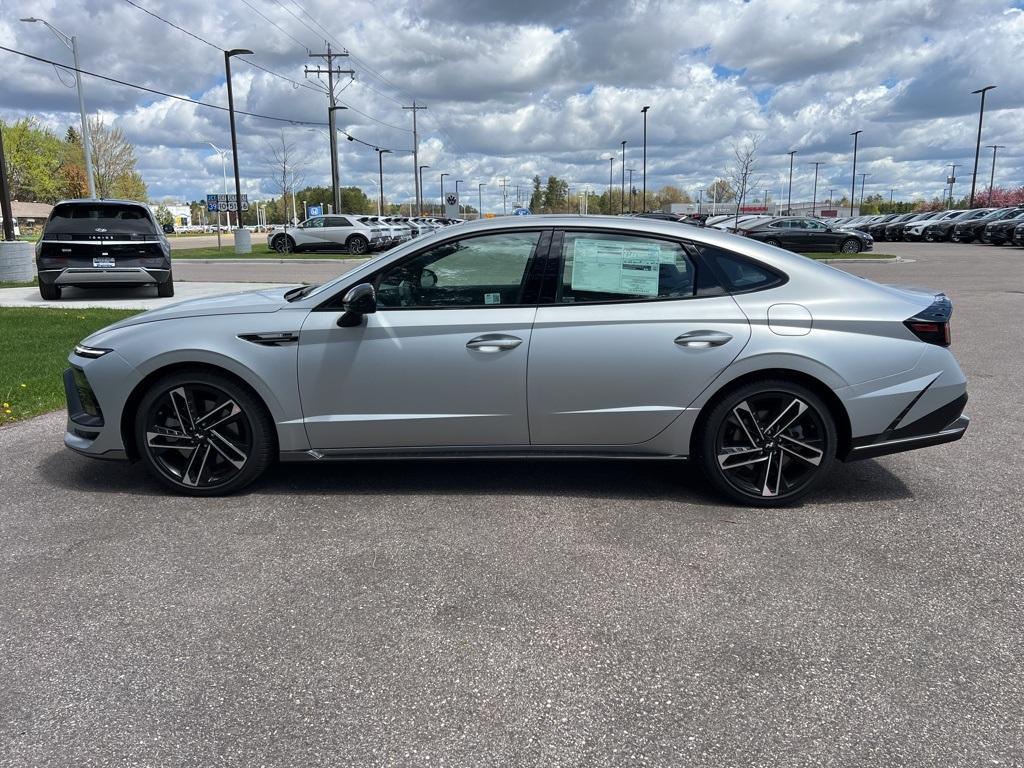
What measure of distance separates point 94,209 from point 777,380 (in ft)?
43.0

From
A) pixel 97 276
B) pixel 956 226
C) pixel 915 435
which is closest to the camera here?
pixel 915 435

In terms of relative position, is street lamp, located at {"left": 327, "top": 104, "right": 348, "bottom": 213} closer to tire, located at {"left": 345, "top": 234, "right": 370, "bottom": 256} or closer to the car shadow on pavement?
tire, located at {"left": 345, "top": 234, "right": 370, "bottom": 256}

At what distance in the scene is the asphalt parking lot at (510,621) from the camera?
2.46 metres

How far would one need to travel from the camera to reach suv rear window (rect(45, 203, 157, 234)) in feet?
44.2

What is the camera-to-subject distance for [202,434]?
14.5 ft

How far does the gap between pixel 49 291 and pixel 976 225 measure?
42376mm

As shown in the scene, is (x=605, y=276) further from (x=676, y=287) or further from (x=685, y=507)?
(x=685, y=507)

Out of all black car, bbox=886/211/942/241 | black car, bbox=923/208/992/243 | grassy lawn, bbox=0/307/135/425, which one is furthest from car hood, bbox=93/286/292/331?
black car, bbox=886/211/942/241

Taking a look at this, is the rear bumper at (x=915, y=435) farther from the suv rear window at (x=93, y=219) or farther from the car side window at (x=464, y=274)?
the suv rear window at (x=93, y=219)

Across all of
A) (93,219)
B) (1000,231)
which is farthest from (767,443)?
(1000,231)

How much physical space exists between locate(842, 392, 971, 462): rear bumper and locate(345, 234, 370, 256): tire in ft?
95.0

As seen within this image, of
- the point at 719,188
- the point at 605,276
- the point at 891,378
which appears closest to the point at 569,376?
the point at 605,276

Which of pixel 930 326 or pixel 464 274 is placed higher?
pixel 464 274

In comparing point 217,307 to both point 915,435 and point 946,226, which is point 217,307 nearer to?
point 915,435
